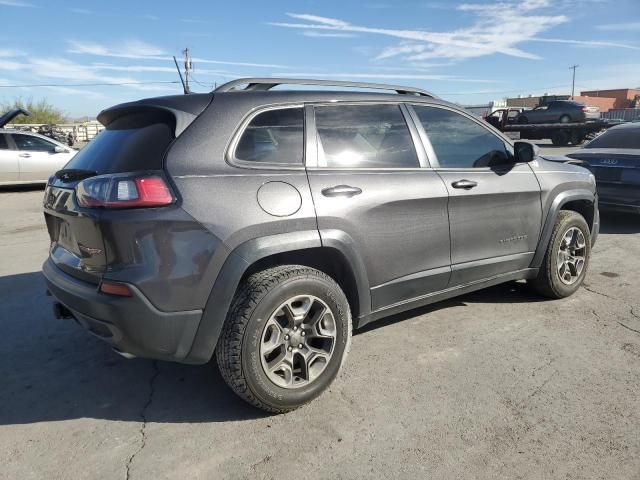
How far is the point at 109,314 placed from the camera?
2.55 metres

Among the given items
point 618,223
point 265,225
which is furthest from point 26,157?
point 618,223

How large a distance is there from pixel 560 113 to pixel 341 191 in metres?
26.5

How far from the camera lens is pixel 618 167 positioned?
287 inches

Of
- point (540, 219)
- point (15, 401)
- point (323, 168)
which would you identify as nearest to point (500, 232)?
point (540, 219)

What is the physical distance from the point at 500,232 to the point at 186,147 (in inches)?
98.3

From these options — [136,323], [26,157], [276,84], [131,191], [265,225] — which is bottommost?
[136,323]

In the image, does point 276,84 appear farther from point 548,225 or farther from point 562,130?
point 562,130

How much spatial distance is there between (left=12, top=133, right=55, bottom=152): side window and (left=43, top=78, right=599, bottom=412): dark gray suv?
35.0 feet

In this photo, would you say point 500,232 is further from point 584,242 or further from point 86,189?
point 86,189

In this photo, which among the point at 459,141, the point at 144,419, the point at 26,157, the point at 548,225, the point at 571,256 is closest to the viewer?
the point at 144,419

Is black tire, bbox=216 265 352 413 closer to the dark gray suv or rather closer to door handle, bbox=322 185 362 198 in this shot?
the dark gray suv

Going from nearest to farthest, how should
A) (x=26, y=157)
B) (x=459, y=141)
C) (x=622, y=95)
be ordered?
1. (x=459, y=141)
2. (x=26, y=157)
3. (x=622, y=95)

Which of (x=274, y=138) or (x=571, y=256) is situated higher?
(x=274, y=138)

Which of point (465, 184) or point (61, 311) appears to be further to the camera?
point (465, 184)
